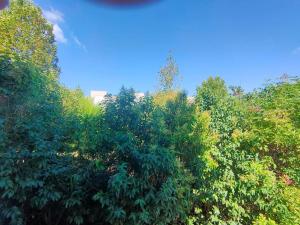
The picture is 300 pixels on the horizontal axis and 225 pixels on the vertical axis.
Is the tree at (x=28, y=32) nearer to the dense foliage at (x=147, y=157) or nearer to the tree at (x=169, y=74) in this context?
the tree at (x=169, y=74)

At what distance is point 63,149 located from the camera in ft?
13.3

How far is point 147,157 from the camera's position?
142 inches

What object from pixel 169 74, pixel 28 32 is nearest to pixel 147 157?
pixel 28 32

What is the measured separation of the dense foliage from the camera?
11.5ft

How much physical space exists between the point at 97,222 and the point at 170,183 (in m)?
1.23

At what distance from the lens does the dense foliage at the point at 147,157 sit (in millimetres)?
3518

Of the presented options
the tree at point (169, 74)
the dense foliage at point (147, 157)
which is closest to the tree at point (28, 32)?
the tree at point (169, 74)

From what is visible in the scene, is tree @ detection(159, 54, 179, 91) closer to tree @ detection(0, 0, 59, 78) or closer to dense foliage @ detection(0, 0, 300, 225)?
tree @ detection(0, 0, 59, 78)

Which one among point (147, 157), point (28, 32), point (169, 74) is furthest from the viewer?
point (169, 74)

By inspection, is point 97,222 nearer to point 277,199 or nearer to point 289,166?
point 277,199

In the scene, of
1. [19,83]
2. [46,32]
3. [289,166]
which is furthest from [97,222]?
[46,32]

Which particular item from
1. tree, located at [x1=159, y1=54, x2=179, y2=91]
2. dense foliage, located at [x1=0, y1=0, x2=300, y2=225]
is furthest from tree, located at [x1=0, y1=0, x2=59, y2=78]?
dense foliage, located at [x1=0, y1=0, x2=300, y2=225]

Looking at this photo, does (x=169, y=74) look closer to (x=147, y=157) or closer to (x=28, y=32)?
(x=28, y=32)

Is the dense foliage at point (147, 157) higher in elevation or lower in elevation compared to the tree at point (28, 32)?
lower
